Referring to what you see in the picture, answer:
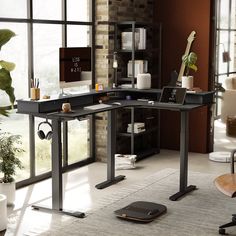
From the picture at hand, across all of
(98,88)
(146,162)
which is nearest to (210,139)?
(146,162)

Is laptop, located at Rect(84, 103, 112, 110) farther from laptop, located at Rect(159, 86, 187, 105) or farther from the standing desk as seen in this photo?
laptop, located at Rect(159, 86, 187, 105)

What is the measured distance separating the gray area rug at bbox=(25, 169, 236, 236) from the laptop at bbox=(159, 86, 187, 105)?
0.91 metres

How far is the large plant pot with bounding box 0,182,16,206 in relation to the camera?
5090 mm

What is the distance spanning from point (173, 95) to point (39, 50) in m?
1.57

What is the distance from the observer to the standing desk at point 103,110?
4809mm

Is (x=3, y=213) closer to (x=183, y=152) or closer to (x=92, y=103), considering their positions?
(x=92, y=103)

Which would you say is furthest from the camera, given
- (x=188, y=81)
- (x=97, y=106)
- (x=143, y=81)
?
(x=143, y=81)

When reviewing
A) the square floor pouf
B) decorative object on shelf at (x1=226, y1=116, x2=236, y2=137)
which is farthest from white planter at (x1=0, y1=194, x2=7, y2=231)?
decorative object on shelf at (x1=226, y1=116, x2=236, y2=137)

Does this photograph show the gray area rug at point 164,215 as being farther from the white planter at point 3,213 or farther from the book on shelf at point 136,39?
the book on shelf at point 136,39

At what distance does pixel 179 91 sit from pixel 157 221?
1545 mm

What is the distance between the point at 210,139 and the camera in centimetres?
746

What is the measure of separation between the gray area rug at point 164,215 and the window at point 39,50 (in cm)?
108

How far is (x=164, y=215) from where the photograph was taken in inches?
190

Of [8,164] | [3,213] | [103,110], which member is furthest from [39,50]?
[3,213]
